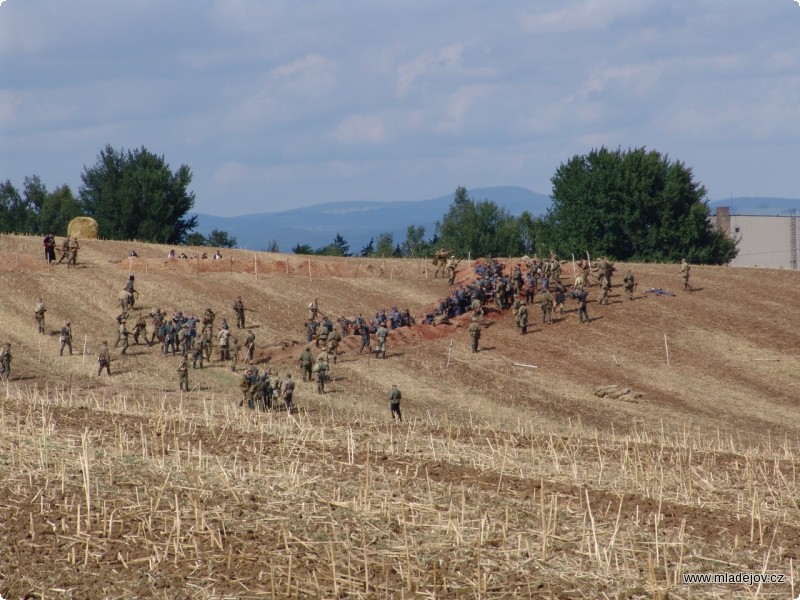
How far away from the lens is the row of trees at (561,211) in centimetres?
8675

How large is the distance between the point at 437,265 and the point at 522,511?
4625 centimetres

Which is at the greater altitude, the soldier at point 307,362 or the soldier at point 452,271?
the soldier at point 452,271

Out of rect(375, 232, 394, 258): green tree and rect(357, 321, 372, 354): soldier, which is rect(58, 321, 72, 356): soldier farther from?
rect(375, 232, 394, 258): green tree

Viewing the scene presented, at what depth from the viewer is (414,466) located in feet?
73.9

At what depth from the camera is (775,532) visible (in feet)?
56.7

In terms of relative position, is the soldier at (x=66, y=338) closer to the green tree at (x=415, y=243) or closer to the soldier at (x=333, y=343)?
the soldier at (x=333, y=343)

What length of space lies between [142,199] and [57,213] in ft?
59.4

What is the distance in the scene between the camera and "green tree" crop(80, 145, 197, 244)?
3878 inches

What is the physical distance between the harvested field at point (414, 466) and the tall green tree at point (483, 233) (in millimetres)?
63128

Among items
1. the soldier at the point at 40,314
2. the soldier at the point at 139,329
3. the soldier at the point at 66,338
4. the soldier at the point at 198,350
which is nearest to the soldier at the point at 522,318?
the soldier at the point at 198,350

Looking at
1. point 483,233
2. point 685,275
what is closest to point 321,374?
point 685,275

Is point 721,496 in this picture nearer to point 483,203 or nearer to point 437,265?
point 437,265

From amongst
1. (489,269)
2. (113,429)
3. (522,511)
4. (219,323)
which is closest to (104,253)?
(219,323)

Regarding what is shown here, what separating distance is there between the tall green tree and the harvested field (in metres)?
63.1
